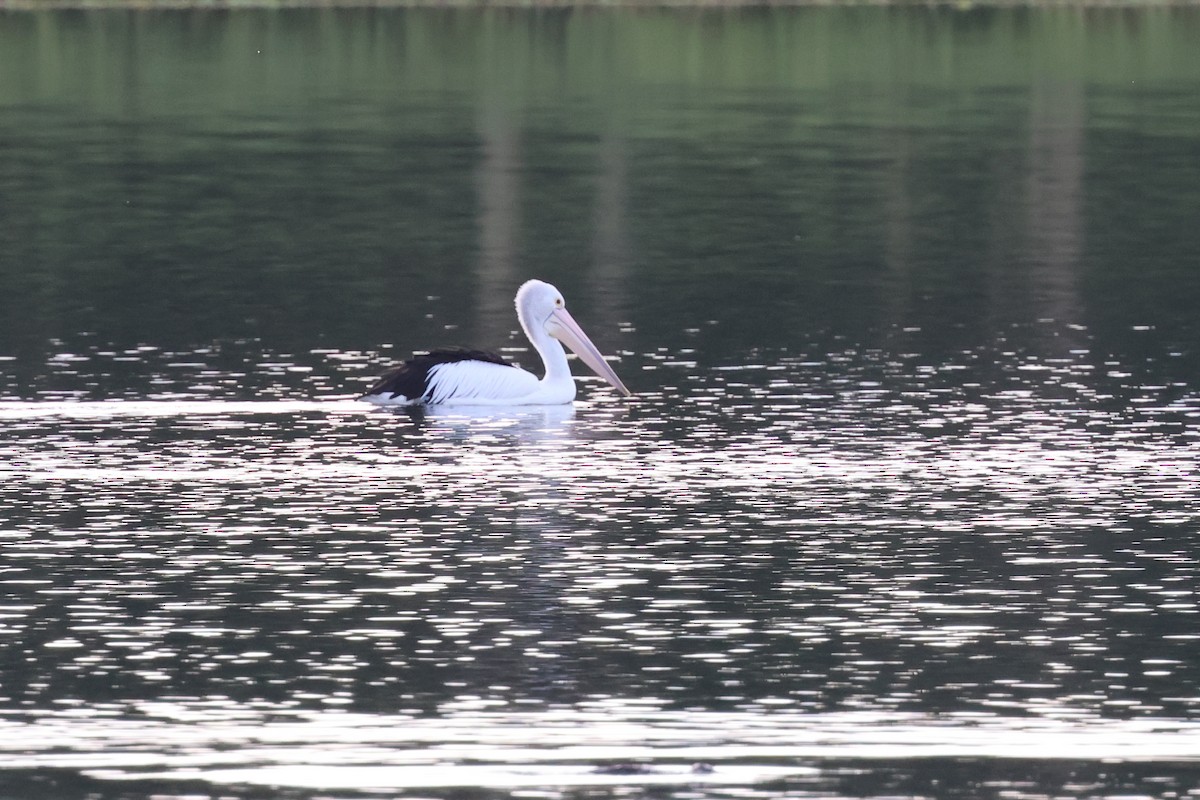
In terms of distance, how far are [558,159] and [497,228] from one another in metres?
8.01

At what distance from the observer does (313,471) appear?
15.4 metres

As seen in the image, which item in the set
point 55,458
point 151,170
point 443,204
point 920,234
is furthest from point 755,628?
point 151,170

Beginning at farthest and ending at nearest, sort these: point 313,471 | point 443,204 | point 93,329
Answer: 1. point 443,204
2. point 93,329
3. point 313,471

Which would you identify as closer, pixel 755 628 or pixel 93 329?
pixel 755 628

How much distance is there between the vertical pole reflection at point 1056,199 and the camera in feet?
75.6

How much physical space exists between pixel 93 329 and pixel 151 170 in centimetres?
1405

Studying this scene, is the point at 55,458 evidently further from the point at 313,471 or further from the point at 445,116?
the point at 445,116

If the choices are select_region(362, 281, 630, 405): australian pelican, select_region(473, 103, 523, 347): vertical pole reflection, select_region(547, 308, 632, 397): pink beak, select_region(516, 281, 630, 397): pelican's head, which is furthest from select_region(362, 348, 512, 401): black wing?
select_region(473, 103, 523, 347): vertical pole reflection

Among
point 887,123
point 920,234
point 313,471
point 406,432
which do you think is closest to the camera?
point 313,471

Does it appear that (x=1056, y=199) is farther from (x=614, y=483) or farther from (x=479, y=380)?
(x=614, y=483)

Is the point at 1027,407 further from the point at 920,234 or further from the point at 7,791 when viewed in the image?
the point at 920,234

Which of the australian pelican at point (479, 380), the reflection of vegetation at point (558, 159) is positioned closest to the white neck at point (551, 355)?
the australian pelican at point (479, 380)

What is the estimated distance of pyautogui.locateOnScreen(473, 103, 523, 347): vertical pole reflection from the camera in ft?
72.1

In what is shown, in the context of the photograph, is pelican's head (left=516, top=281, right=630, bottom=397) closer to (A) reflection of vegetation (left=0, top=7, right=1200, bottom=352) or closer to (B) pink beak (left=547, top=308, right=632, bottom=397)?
(B) pink beak (left=547, top=308, right=632, bottom=397)
